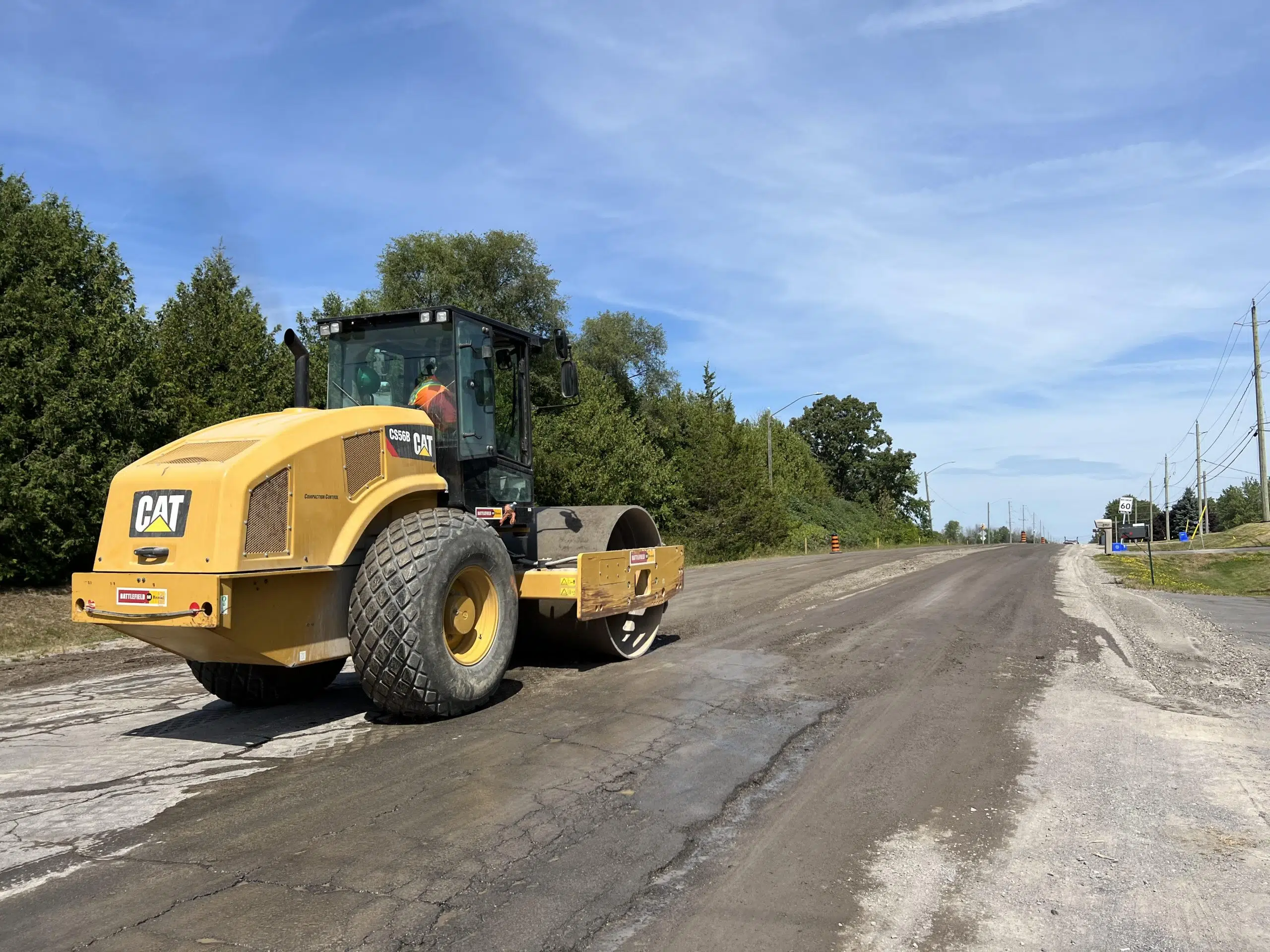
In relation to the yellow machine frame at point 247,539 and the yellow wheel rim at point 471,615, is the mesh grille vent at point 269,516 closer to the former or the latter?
the yellow machine frame at point 247,539

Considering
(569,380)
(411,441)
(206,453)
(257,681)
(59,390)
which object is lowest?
(257,681)

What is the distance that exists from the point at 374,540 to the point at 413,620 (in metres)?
0.91

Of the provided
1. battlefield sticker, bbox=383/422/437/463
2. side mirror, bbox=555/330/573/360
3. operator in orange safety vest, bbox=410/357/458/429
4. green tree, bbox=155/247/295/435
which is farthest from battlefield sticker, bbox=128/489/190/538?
green tree, bbox=155/247/295/435

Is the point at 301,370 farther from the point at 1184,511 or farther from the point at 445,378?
the point at 1184,511

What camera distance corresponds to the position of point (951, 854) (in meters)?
4.11

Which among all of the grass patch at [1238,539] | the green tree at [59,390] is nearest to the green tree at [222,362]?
the green tree at [59,390]

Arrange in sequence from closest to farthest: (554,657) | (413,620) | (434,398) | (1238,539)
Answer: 1. (413,620)
2. (434,398)
3. (554,657)
4. (1238,539)

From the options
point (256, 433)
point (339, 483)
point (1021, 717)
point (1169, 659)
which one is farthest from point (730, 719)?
point (1169, 659)

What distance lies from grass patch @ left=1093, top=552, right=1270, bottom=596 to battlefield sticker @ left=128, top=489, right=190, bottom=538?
21157 mm

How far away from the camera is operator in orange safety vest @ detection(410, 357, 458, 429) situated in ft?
25.1

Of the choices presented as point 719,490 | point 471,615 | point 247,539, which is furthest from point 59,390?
point 719,490

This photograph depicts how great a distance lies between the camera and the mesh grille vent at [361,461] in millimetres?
6234

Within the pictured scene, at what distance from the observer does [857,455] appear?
83.8m

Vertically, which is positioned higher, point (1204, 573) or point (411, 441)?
point (411, 441)
